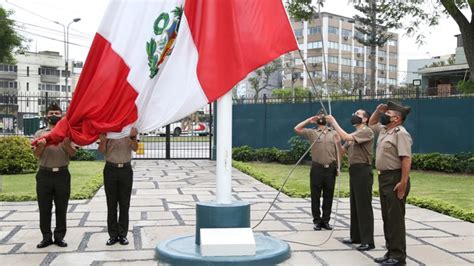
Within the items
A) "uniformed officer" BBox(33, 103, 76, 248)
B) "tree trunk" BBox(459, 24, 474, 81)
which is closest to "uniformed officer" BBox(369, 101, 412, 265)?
"uniformed officer" BBox(33, 103, 76, 248)

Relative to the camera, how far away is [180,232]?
7.27 meters

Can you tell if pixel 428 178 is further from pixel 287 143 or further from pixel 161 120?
pixel 161 120

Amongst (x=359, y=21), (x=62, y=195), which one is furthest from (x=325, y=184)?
(x=359, y=21)

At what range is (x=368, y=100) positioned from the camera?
1694 centimetres

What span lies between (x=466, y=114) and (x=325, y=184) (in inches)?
368

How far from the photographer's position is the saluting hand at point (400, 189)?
559cm

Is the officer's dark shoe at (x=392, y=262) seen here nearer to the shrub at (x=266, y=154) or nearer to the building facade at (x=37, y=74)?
the shrub at (x=266, y=154)

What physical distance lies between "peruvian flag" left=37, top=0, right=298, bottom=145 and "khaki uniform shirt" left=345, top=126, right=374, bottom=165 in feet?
5.22

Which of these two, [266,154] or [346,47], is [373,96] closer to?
[266,154]

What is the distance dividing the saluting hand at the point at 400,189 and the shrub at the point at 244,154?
12.8 meters

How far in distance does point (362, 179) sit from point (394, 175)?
32.5 inches

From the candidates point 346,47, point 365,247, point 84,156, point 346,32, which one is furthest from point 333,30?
point 365,247

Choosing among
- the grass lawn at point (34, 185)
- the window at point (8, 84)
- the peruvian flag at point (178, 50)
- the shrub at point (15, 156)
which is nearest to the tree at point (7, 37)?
the grass lawn at point (34, 185)

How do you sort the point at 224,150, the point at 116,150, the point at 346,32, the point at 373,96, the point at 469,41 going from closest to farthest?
1. the point at 224,150
2. the point at 116,150
3. the point at 469,41
4. the point at 373,96
5. the point at 346,32
